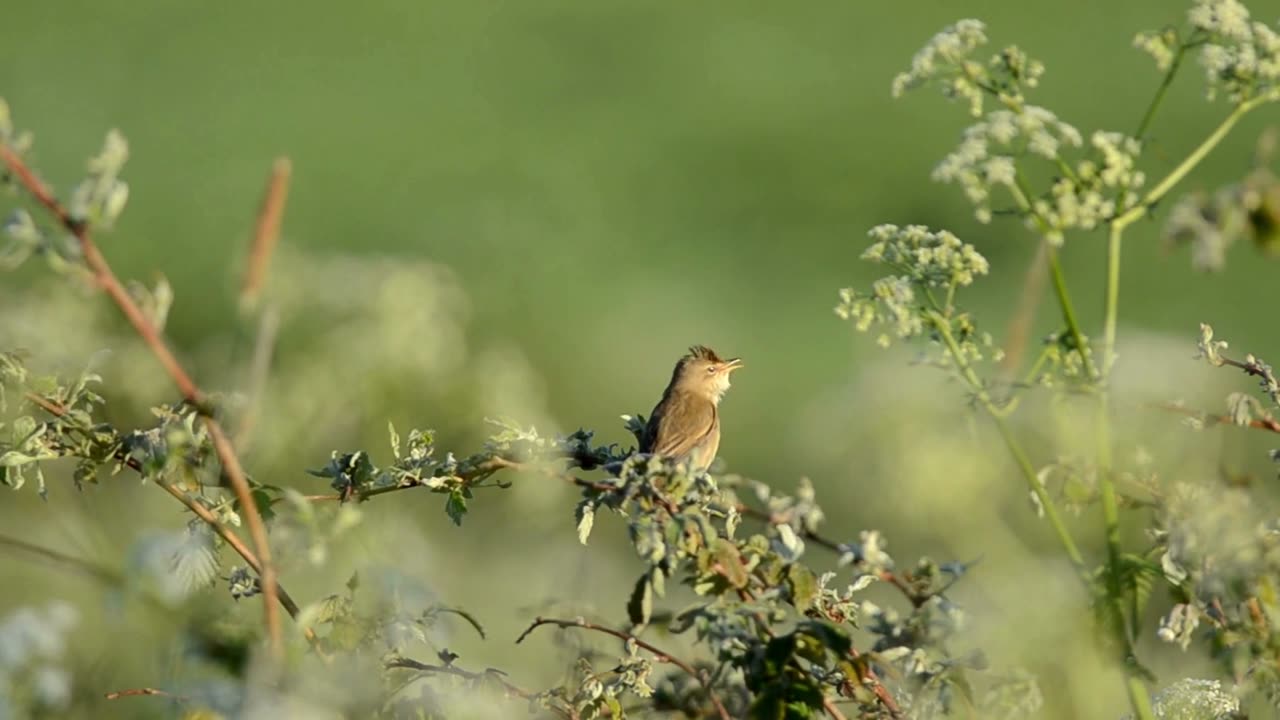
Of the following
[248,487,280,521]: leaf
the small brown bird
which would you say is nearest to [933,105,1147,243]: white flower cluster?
[248,487,280,521]: leaf

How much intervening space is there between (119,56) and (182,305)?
636 centimetres

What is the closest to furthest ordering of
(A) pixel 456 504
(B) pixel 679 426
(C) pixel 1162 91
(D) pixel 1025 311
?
(D) pixel 1025 311 → (C) pixel 1162 91 → (A) pixel 456 504 → (B) pixel 679 426

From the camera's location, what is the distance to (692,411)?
6.42 meters

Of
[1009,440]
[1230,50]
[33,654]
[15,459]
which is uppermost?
[1230,50]

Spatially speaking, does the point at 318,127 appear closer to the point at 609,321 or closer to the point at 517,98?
the point at 517,98

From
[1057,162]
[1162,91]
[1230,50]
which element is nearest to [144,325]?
[1057,162]

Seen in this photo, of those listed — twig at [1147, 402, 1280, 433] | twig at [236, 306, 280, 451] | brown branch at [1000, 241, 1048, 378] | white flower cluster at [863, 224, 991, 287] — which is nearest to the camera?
twig at [236, 306, 280, 451]

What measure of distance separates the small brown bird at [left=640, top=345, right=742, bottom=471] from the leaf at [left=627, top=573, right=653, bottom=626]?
3.04m

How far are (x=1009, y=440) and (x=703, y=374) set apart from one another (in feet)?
14.6

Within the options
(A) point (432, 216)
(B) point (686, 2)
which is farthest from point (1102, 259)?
(B) point (686, 2)

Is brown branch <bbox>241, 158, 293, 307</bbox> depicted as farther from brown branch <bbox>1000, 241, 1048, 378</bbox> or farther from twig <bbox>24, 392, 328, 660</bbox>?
brown branch <bbox>1000, 241, 1048, 378</bbox>

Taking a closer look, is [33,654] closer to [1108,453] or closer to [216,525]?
[216,525]

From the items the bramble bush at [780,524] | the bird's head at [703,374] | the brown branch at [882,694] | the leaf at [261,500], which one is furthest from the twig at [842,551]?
the bird's head at [703,374]

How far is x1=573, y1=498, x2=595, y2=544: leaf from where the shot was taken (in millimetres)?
2969
